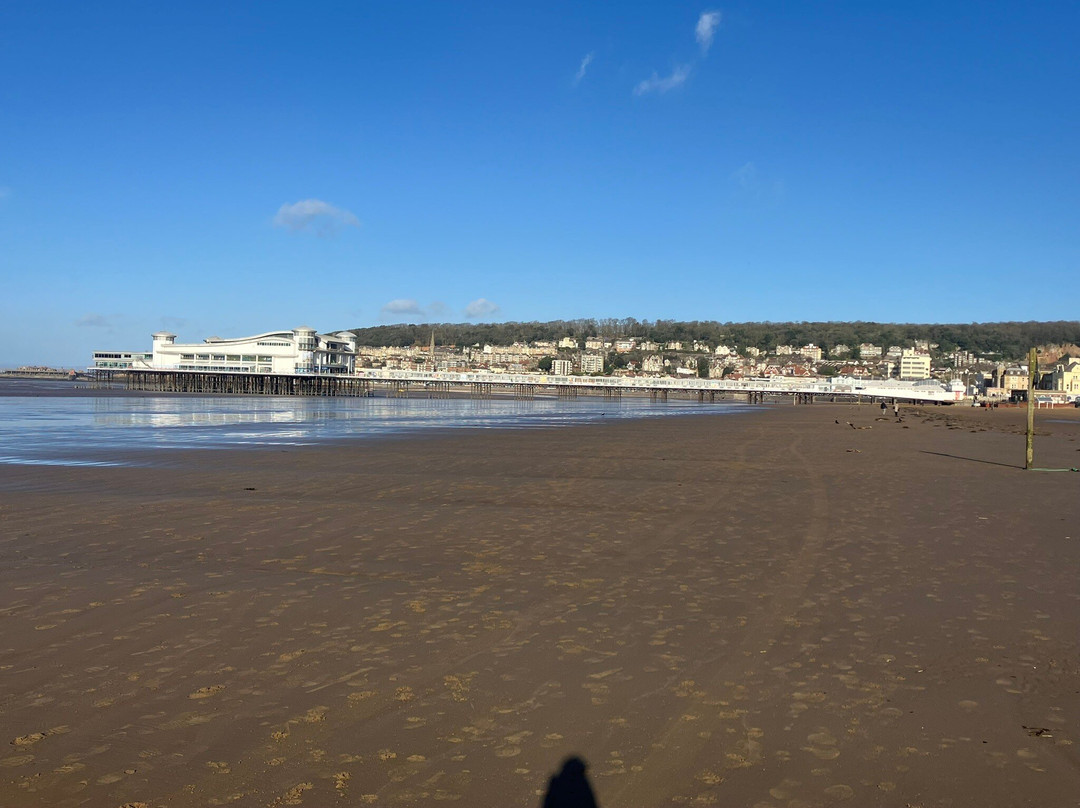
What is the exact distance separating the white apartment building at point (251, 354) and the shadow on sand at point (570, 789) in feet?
334

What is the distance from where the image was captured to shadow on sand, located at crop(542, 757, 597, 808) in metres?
3.24

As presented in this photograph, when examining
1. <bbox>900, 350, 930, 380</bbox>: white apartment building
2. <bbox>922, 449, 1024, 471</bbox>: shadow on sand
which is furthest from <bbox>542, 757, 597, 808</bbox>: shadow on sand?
<bbox>900, 350, 930, 380</bbox>: white apartment building

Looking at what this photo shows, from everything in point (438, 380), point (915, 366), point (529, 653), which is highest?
point (529, 653)

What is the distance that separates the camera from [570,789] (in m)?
3.35

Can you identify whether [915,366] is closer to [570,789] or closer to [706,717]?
[706,717]

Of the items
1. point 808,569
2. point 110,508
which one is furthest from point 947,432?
point 110,508

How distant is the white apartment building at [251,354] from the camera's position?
102875 millimetres

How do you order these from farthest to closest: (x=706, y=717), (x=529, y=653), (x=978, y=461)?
(x=978, y=461) → (x=529, y=653) → (x=706, y=717)

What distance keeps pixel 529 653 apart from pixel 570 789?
1643mm

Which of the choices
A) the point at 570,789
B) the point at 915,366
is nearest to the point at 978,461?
the point at 570,789

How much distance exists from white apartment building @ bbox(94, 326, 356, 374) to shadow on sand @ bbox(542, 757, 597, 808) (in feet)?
334

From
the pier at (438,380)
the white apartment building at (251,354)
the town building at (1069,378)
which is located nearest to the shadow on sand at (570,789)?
the pier at (438,380)

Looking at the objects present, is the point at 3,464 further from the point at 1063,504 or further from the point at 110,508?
the point at 1063,504

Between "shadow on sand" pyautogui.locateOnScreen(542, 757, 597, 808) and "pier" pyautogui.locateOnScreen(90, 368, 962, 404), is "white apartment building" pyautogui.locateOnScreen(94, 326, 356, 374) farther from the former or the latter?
"shadow on sand" pyautogui.locateOnScreen(542, 757, 597, 808)
